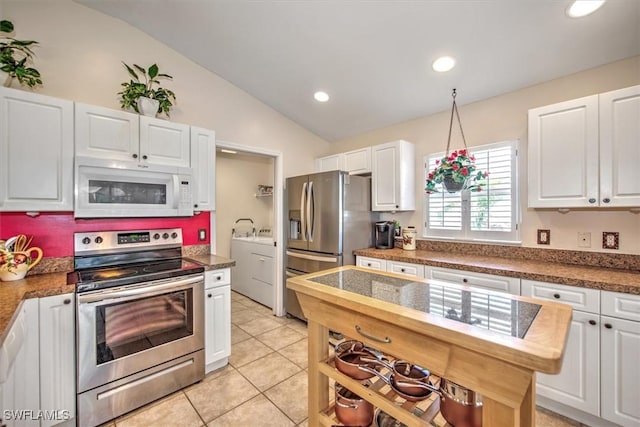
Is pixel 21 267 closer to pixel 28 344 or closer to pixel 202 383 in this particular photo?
pixel 28 344

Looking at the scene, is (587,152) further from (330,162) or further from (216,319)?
(216,319)

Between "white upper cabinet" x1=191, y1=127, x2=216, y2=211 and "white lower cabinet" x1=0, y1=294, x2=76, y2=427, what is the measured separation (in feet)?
3.88

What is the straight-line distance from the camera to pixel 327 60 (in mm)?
2539

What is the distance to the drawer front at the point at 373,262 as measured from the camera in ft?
9.37

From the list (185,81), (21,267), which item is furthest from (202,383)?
(185,81)

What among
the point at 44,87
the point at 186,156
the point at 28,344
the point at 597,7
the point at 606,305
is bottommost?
the point at 28,344

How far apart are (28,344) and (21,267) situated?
0.55 meters

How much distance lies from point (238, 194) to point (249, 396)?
12.6 feet

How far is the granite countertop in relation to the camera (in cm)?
168

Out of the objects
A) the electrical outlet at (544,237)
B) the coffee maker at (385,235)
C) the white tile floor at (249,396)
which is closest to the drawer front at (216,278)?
the white tile floor at (249,396)

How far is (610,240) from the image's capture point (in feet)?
6.84

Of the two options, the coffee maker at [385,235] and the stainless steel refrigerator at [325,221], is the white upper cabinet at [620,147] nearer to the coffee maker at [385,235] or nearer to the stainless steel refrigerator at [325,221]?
the coffee maker at [385,235]

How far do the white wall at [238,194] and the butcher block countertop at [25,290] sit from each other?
3.11 meters
